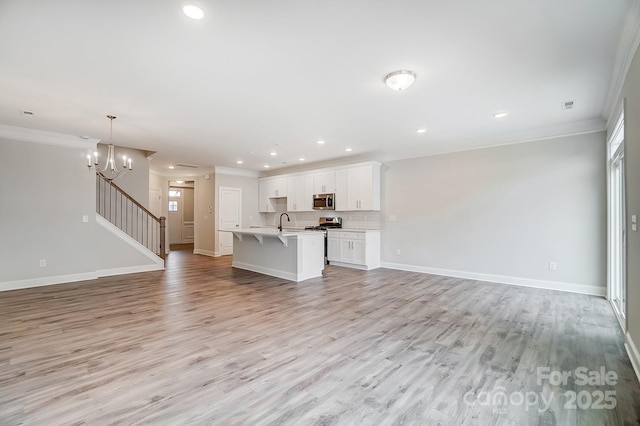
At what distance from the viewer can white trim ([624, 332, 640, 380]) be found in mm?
2334

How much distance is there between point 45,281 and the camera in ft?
17.3

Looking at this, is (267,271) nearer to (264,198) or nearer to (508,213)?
(264,198)

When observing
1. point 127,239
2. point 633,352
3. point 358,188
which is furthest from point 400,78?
point 127,239

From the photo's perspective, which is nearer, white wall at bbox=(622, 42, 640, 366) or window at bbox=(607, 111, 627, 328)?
white wall at bbox=(622, 42, 640, 366)

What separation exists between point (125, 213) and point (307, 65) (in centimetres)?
624

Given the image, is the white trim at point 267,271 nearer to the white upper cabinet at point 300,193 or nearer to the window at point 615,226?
the white upper cabinet at point 300,193

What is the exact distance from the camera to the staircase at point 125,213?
657 cm

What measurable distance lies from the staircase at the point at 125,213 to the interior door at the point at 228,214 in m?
2.04

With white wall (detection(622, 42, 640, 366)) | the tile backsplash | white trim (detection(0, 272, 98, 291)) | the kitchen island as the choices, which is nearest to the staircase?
white trim (detection(0, 272, 98, 291))

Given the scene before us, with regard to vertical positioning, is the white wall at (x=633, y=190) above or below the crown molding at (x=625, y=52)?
below

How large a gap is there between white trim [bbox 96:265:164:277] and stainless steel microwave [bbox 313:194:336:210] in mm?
4110

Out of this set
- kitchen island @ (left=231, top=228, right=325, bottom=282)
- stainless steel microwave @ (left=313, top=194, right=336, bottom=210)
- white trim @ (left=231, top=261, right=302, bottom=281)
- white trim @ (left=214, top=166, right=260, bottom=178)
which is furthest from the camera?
white trim @ (left=214, top=166, right=260, bottom=178)

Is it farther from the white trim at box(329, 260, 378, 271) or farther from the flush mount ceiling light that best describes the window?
the white trim at box(329, 260, 378, 271)

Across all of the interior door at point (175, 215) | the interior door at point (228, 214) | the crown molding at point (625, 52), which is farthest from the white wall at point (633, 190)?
the interior door at point (175, 215)
